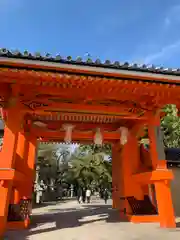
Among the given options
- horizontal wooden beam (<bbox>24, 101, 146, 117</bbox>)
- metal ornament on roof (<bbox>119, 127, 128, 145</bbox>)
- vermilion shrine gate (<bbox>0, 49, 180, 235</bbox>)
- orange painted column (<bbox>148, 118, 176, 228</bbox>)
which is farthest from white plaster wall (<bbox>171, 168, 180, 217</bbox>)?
horizontal wooden beam (<bbox>24, 101, 146, 117</bbox>)

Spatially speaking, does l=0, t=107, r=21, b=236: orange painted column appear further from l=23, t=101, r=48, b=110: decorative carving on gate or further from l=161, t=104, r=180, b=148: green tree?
l=161, t=104, r=180, b=148: green tree

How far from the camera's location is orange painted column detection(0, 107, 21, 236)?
5.86m

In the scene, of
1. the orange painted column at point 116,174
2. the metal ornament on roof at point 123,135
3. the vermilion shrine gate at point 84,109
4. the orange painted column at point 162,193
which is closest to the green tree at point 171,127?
the orange painted column at point 116,174

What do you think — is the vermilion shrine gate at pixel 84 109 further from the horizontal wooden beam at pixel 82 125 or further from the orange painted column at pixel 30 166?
the horizontal wooden beam at pixel 82 125

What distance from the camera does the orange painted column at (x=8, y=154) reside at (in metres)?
5.86

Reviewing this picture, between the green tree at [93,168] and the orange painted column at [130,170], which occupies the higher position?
the green tree at [93,168]

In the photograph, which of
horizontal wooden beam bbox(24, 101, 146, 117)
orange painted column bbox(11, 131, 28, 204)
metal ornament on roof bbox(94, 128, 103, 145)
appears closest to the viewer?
horizontal wooden beam bbox(24, 101, 146, 117)

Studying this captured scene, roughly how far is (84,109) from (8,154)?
9.39 ft

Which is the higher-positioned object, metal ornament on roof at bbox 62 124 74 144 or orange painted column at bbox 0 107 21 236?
metal ornament on roof at bbox 62 124 74 144

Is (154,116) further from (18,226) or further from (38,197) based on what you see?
(38,197)

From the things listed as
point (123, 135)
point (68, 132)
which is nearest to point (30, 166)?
point (68, 132)

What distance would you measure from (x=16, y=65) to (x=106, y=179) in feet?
71.5

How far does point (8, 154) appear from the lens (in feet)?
20.2

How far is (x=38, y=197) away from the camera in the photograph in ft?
86.0
